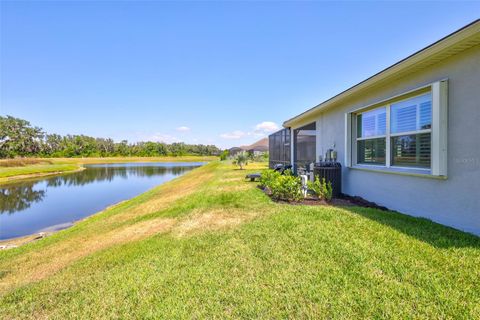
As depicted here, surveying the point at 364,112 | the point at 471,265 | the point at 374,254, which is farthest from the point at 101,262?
the point at 364,112

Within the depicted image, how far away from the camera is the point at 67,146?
6731 cm

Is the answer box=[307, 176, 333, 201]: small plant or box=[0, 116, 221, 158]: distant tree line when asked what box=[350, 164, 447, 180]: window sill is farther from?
box=[0, 116, 221, 158]: distant tree line

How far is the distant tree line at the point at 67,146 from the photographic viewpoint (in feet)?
187

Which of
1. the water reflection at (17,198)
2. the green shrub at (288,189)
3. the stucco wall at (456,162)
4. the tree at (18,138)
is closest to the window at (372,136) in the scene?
the stucco wall at (456,162)

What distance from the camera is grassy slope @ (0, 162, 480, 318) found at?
6.92 feet

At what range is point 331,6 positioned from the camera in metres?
7.97

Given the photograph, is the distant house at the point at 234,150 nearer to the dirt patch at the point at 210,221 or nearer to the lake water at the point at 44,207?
the lake water at the point at 44,207

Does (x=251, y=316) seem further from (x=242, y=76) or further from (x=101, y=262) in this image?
(x=242, y=76)

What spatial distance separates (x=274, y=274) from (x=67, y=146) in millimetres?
83611

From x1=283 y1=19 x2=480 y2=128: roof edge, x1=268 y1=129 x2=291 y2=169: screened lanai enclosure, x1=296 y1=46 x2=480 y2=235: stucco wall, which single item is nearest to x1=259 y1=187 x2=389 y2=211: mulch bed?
x1=296 y1=46 x2=480 y2=235: stucco wall

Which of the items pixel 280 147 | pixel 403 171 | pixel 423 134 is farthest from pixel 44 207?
pixel 423 134

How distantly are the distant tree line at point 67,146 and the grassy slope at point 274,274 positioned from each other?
2967 inches

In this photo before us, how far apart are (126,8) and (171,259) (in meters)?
11.6

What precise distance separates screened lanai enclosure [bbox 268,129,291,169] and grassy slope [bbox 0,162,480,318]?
918cm
